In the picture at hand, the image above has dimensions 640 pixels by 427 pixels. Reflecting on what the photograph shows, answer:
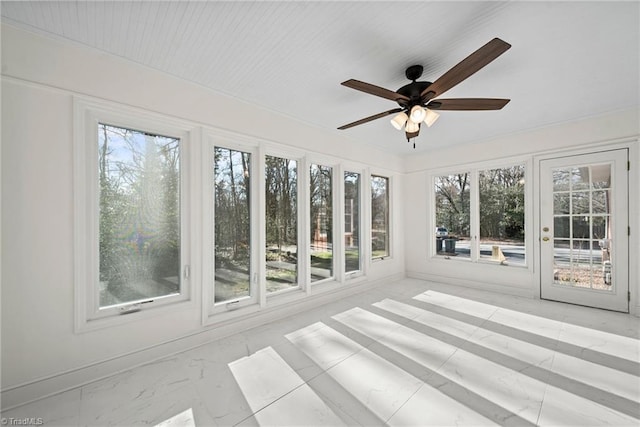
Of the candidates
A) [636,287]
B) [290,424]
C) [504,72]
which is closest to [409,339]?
[290,424]

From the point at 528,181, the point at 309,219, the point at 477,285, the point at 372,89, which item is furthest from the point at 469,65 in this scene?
the point at 477,285

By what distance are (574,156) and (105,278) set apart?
19.1 feet

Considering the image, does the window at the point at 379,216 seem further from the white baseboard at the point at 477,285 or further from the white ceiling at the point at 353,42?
the white ceiling at the point at 353,42

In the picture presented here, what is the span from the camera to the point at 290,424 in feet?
5.37

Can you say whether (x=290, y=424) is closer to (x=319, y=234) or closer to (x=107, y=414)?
(x=107, y=414)

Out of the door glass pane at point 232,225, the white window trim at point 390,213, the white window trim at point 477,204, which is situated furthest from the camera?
the white window trim at point 390,213

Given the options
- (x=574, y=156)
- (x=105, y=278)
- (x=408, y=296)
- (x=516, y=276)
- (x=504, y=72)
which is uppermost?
(x=504, y=72)

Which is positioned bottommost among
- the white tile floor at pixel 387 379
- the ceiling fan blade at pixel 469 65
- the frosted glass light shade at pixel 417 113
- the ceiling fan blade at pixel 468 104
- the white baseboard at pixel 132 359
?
the white tile floor at pixel 387 379

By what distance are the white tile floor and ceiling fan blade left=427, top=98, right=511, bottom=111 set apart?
221cm

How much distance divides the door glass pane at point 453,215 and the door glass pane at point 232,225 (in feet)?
12.5

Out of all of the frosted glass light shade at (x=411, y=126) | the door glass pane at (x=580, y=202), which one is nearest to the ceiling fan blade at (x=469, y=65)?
the frosted glass light shade at (x=411, y=126)

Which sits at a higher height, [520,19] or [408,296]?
[520,19]

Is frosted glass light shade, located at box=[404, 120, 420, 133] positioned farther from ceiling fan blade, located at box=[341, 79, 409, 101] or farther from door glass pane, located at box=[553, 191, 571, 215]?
door glass pane, located at box=[553, 191, 571, 215]

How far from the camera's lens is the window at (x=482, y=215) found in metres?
4.37
